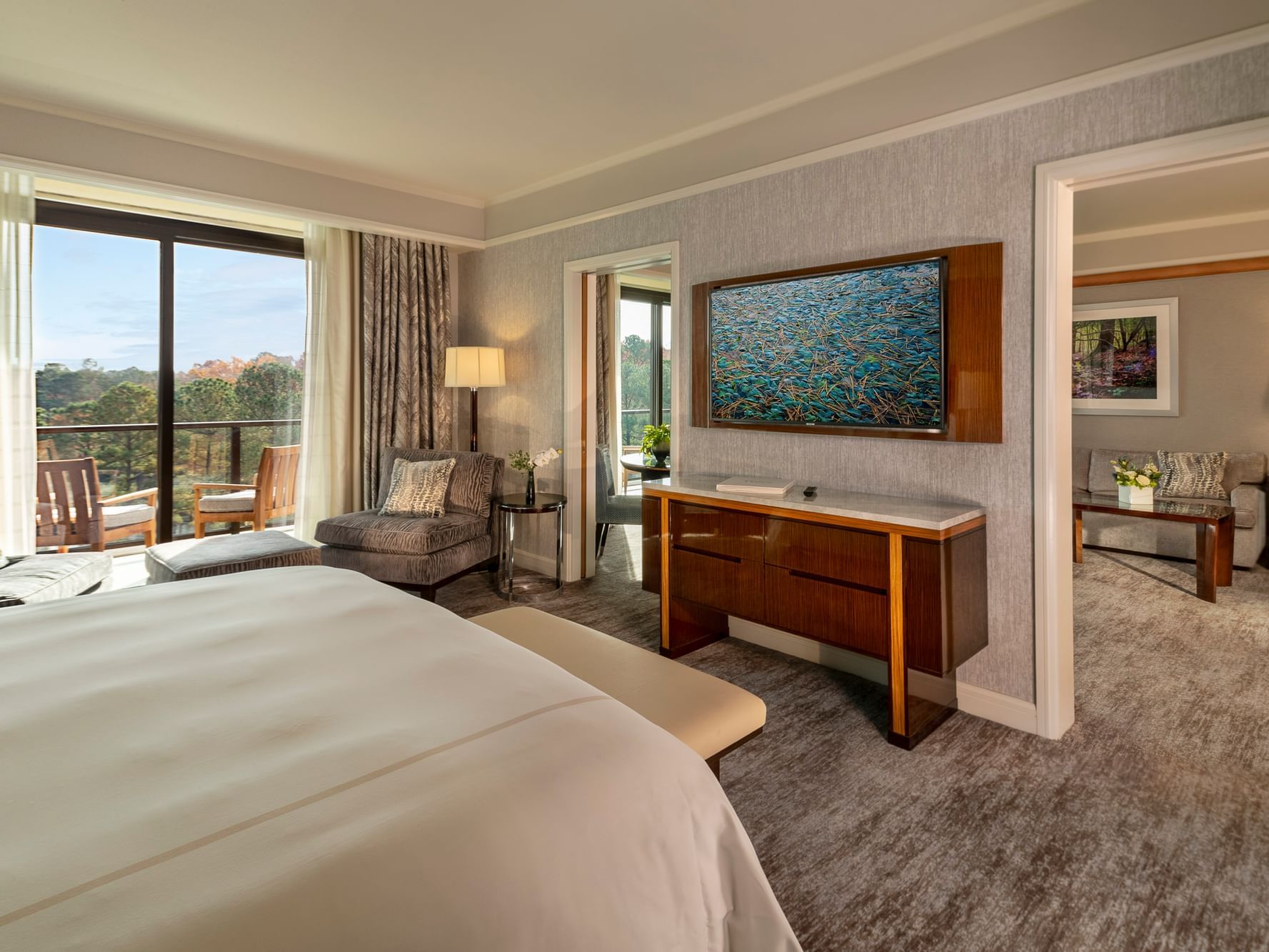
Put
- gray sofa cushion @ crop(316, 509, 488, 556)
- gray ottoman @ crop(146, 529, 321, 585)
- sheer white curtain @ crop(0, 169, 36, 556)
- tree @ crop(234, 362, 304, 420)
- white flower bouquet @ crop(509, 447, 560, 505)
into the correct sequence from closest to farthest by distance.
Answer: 1. gray ottoman @ crop(146, 529, 321, 585)
2. sheer white curtain @ crop(0, 169, 36, 556)
3. gray sofa cushion @ crop(316, 509, 488, 556)
4. white flower bouquet @ crop(509, 447, 560, 505)
5. tree @ crop(234, 362, 304, 420)

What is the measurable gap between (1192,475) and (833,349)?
3.93m

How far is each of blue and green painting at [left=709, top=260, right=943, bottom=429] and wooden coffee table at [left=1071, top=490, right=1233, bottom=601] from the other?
244 cm

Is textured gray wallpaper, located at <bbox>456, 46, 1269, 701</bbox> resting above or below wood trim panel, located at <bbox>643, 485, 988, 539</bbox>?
above

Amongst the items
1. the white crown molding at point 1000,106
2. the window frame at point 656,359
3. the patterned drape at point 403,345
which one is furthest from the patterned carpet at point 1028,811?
the window frame at point 656,359

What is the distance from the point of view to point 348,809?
100cm

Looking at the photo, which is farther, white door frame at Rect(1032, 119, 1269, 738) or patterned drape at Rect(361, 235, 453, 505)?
patterned drape at Rect(361, 235, 453, 505)

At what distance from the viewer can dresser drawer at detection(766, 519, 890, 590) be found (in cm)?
257

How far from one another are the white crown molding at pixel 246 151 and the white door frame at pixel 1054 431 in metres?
3.92

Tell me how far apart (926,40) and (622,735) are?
2.88 m

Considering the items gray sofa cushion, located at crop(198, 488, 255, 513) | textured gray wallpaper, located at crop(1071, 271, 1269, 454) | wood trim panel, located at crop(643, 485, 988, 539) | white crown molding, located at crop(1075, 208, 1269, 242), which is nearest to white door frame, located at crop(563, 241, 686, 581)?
wood trim panel, located at crop(643, 485, 988, 539)

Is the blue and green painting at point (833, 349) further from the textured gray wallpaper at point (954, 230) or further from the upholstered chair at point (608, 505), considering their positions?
the upholstered chair at point (608, 505)

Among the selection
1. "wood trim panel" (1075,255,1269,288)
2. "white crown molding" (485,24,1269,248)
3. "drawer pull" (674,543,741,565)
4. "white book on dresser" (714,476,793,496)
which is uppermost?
"wood trim panel" (1075,255,1269,288)

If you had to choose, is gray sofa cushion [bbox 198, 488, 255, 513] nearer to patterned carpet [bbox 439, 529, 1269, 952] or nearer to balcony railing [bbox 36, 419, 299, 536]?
balcony railing [bbox 36, 419, 299, 536]

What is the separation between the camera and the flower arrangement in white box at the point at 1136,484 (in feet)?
15.3
